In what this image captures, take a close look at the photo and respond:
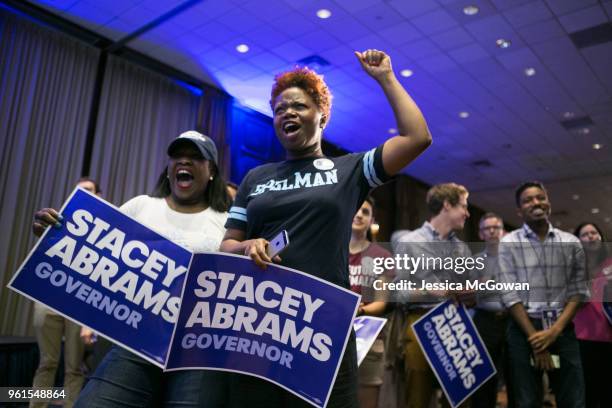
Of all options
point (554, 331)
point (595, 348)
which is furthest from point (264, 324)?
point (595, 348)

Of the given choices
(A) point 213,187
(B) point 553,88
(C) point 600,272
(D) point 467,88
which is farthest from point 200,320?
(B) point 553,88

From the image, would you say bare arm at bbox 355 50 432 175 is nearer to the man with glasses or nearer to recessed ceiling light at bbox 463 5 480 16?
the man with glasses

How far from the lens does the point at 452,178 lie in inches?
431

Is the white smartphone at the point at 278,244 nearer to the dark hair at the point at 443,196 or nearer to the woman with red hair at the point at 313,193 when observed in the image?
the woman with red hair at the point at 313,193

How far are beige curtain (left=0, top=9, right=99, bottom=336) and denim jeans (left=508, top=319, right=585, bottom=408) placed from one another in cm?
506

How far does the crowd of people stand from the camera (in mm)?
1139

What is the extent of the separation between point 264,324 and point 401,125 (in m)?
0.58

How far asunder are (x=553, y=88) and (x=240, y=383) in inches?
273

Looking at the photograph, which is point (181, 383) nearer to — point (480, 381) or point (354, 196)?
point (354, 196)

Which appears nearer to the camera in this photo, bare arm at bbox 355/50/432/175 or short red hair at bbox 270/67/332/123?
bare arm at bbox 355/50/432/175

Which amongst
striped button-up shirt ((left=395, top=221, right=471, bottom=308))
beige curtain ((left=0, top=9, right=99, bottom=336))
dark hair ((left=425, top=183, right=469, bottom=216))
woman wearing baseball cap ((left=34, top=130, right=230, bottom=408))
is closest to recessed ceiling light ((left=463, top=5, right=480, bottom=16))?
dark hair ((left=425, top=183, right=469, bottom=216))

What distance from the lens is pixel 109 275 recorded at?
50.8 inches

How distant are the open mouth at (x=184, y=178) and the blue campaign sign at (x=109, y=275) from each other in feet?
0.93

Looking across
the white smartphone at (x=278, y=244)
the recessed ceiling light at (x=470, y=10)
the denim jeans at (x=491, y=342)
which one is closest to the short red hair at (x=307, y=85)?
the white smartphone at (x=278, y=244)
